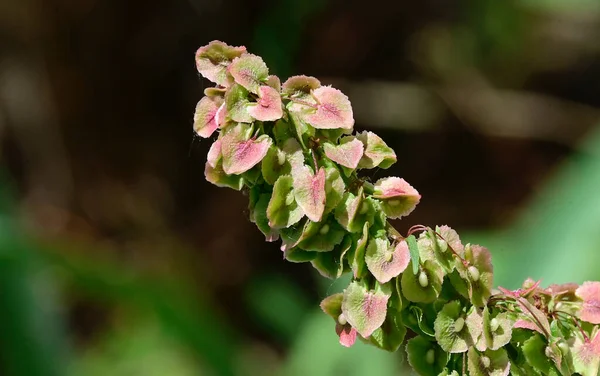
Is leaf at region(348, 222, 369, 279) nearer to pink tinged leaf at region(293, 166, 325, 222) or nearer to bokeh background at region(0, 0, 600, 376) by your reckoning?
pink tinged leaf at region(293, 166, 325, 222)

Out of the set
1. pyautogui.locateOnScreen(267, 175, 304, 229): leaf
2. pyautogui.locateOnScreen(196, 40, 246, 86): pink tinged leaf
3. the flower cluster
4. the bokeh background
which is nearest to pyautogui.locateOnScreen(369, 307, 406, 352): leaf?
the flower cluster

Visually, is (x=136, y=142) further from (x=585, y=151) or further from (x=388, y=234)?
(x=388, y=234)

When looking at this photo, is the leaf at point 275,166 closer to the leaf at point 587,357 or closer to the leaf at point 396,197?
the leaf at point 396,197

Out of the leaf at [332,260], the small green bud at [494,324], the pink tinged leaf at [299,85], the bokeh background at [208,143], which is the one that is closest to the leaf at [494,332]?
the small green bud at [494,324]

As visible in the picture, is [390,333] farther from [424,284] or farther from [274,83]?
[274,83]

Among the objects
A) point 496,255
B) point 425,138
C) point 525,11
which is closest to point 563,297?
point 496,255
